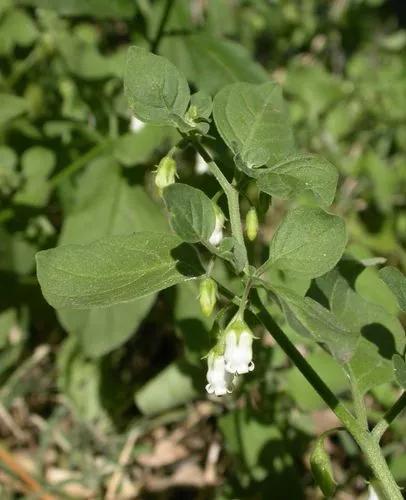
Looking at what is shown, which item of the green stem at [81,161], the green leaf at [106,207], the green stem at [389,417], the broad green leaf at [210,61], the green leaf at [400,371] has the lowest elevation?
the green leaf at [106,207]

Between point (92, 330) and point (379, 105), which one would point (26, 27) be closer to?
point (92, 330)

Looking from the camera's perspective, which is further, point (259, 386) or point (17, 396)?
point (17, 396)

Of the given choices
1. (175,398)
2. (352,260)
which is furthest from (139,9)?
(352,260)

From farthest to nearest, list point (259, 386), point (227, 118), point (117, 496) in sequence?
point (117, 496), point (259, 386), point (227, 118)

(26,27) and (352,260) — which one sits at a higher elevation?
(352,260)

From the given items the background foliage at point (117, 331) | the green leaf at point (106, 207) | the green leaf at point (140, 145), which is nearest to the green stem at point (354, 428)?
the background foliage at point (117, 331)

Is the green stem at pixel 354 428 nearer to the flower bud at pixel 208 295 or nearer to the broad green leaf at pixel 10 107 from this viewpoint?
the flower bud at pixel 208 295

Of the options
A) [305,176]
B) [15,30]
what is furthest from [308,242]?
[15,30]
